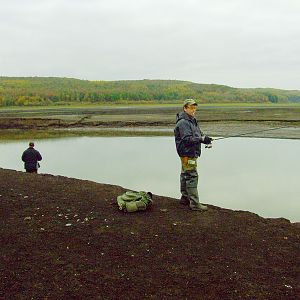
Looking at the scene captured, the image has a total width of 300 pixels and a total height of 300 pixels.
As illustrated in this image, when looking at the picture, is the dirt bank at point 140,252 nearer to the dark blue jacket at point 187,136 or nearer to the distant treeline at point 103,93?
the dark blue jacket at point 187,136

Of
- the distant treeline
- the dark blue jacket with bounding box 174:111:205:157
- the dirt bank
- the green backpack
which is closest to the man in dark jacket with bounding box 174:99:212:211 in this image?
the dark blue jacket with bounding box 174:111:205:157

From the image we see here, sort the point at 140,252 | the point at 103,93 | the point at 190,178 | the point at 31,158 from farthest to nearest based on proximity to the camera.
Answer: the point at 103,93 → the point at 31,158 → the point at 190,178 → the point at 140,252

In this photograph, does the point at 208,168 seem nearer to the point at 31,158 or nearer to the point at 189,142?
the point at 31,158

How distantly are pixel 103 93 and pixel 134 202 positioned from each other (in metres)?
Answer: 141

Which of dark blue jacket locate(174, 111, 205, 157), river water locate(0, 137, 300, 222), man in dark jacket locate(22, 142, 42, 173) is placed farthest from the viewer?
man in dark jacket locate(22, 142, 42, 173)

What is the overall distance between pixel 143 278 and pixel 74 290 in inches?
36.4

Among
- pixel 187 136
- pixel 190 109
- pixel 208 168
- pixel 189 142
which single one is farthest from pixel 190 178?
pixel 208 168

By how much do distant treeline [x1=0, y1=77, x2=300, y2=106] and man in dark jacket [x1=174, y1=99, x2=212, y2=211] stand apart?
4546 inches

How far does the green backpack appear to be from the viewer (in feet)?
26.8

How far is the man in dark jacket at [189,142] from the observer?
8.15 m

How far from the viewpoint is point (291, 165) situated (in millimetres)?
18484

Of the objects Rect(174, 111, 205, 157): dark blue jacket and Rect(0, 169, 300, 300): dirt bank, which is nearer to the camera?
Rect(0, 169, 300, 300): dirt bank

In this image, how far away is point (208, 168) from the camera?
17.9m

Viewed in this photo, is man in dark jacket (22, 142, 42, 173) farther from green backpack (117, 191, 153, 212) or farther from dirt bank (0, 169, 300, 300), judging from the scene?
green backpack (117, 191, 153, 212)
